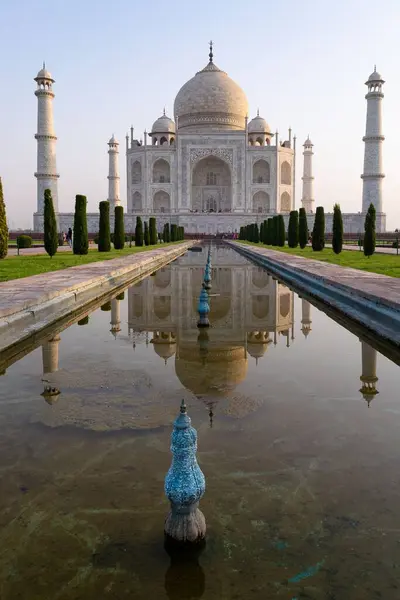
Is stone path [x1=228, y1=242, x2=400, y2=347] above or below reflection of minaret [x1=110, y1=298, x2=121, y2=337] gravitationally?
above

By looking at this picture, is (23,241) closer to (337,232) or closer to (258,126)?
(337,232)

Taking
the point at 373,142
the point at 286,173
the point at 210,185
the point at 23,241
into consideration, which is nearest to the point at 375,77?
the point at 373,142

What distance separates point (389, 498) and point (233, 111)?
51.2 m

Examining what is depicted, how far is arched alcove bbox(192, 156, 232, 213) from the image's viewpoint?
5069 cm

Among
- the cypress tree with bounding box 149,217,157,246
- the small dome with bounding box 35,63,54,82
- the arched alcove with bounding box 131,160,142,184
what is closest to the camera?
the cypress tree with bounding box 149,217,157,246

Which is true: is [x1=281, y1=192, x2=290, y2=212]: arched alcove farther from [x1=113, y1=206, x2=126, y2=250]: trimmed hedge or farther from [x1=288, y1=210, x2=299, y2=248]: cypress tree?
[x1=113, y1=206, x2=126, y2=250]: trimmed hedge

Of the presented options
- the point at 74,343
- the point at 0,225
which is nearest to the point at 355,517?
the point at 74,343

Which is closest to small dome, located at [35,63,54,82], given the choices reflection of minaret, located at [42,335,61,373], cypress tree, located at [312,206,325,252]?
cypress tree, located at [312,206,325,252]

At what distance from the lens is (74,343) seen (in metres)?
4.74

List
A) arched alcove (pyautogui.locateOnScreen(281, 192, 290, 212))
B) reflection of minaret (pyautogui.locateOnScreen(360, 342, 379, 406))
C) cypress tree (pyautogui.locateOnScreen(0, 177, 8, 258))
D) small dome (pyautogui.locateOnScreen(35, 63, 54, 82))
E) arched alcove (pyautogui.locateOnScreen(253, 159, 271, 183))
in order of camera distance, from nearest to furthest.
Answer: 1. reflection of minaret (pyautogui.locateOnScreen(360, 342, 379, 406))
2. cypress tree (pyautogui.locateOnScreen(0, 177, 8, 258))
3. small dome (pyautogui.locateOnScreen(35, 63, 54, 82))
4. arched alcove (pyautogui.locateOnScreen(253, 159, 271, 183))
5. arched alcove (pyautogui.locateOnScreen(281, 192, 290, 212))

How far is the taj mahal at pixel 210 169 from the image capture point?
45250 mm

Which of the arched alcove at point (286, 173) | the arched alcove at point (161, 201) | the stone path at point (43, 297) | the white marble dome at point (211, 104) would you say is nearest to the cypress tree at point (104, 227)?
the stone path at point (43, 297)

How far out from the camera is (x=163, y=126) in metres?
52.1

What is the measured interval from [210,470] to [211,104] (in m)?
50.6
